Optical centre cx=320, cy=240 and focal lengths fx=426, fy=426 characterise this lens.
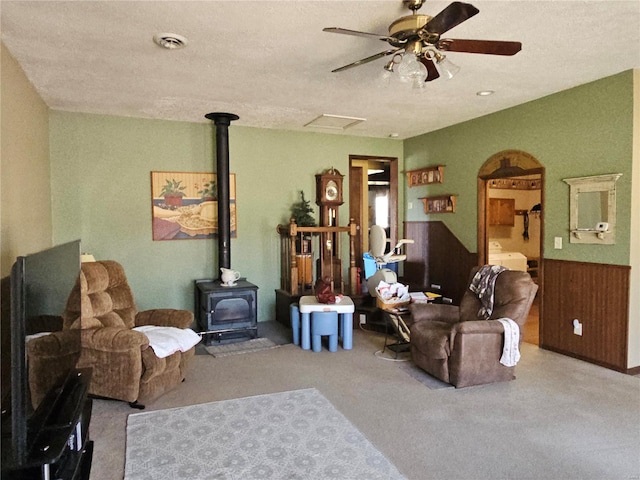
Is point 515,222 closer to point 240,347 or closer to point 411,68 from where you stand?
point 240,347

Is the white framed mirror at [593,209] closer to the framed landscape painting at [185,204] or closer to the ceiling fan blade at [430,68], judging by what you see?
the ceiling fan blade at [430,68]

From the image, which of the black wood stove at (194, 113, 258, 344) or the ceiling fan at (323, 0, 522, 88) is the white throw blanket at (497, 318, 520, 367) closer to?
the ceiling fan at (323, 0, 522, 88)

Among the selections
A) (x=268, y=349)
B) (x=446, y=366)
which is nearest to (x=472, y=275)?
(x=446, y=366)

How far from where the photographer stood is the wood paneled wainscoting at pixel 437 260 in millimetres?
5633

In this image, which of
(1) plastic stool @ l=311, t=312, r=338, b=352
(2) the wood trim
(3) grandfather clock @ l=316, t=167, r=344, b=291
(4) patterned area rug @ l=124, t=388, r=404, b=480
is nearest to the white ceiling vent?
(4) patterned area rug @ l=124, t=388, r=404, b=480

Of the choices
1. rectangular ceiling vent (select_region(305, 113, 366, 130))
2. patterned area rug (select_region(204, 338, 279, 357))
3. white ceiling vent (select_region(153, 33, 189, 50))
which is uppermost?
rectangular ceiling vent (select_region(305, 113, 366, 130))

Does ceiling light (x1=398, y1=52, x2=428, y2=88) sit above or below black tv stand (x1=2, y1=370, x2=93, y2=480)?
above

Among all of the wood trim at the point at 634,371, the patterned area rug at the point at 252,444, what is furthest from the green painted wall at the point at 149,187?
the wood trim at the point at 634,371

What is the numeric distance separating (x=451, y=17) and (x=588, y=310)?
3.28m

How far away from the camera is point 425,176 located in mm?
6141

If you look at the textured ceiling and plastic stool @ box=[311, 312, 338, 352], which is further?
plastic stool @ box=[311, 312, 338, 352]

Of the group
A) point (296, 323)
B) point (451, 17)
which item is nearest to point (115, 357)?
point (296, 323)

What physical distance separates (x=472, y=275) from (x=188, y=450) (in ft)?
9.88

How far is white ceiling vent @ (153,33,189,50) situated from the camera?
2.82 metres
